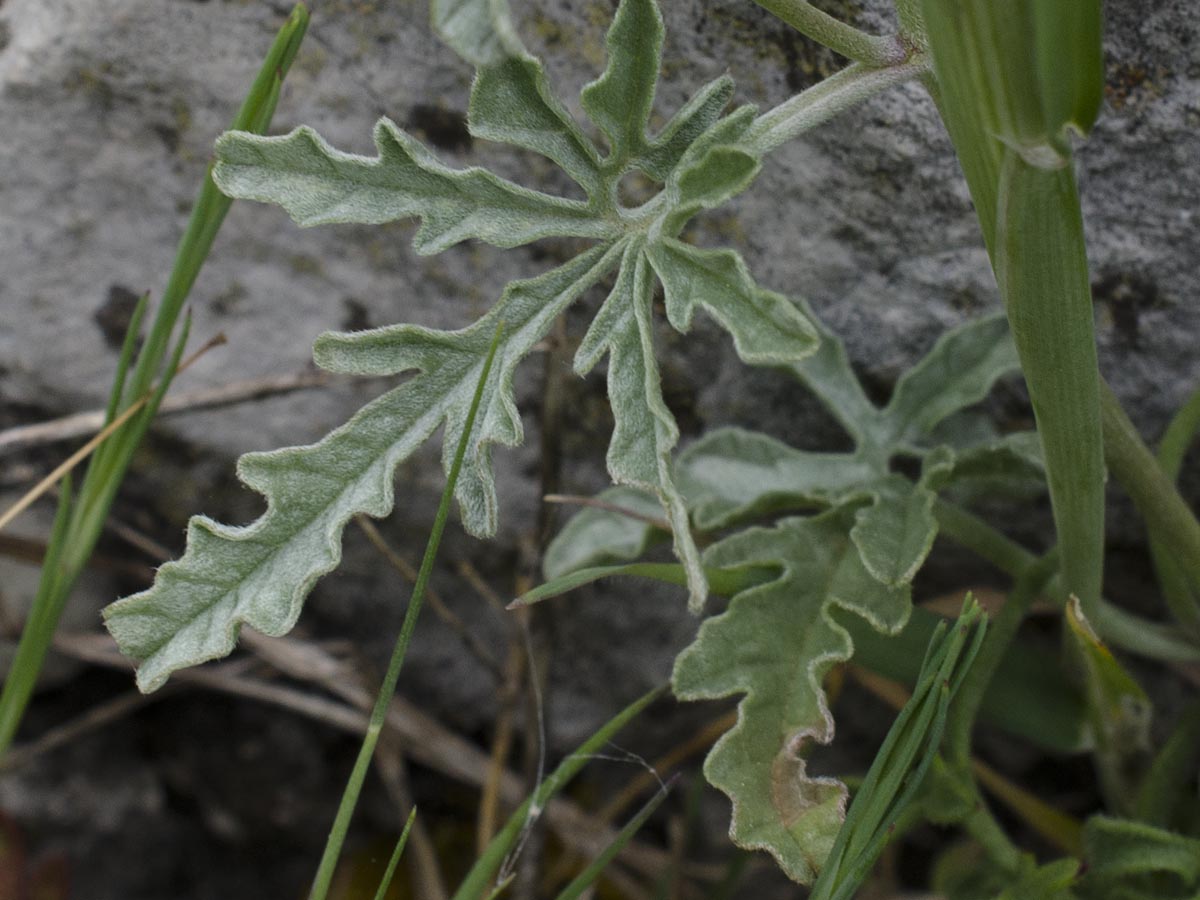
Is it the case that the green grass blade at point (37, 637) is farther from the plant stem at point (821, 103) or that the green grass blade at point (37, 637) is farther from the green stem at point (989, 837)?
the green stem at point (989, 837)

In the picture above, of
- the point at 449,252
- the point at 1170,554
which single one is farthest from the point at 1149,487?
the point at 449,252

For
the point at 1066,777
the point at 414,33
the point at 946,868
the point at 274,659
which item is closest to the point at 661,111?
the point at 414,33

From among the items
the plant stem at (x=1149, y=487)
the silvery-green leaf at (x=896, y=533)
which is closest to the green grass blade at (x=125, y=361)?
the silvery-green leaf at (x=896, y=533)

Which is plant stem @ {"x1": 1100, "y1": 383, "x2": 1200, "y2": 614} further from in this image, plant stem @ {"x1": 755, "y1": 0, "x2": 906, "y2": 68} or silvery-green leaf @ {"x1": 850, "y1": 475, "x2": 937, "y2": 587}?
plant stem @ {"x1": 755, "y1": 0, "x2": 906, "y2": 68}

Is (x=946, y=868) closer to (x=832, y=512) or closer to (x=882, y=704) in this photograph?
(x=882, y=704)

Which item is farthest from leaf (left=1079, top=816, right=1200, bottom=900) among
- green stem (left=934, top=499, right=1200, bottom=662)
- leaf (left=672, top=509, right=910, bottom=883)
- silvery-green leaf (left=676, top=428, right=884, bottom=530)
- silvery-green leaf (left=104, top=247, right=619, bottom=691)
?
silvery-green leaf (left=104, top=247, right=619, bottom=691)
